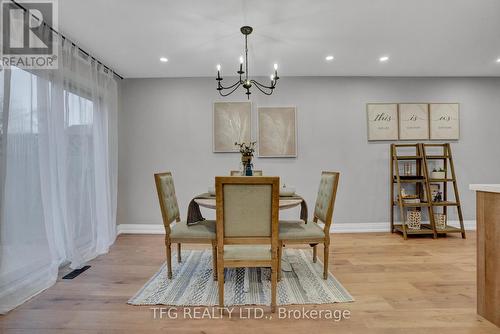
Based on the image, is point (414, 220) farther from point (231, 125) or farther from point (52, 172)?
point (52, 172)

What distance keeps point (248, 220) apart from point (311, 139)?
263cm

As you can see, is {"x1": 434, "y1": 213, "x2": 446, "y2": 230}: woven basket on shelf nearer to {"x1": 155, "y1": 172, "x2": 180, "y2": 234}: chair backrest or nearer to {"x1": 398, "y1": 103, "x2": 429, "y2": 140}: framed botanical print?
{"x1": 398, "y1": 103, "x2": 429, "y2": 140}: framed botanical print

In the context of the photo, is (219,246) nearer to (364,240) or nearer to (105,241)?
(105,241)

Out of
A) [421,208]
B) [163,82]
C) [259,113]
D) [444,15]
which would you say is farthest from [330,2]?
[421,208]

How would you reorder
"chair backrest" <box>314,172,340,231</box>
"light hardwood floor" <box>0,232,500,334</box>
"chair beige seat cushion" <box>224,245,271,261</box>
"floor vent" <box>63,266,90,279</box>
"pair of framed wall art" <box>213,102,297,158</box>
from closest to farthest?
1. "light hardwood floor" <box>0,232,500,334</box>
2. "chair beige seat cushion" <box>224,245,271,261</box>
3. "chair backrest" <box>314,172,340,231</box>
4. "floor vent" <box>63,266,90,279</box>
5. "pair of framed wall art" <box>213,102,297,158</box>

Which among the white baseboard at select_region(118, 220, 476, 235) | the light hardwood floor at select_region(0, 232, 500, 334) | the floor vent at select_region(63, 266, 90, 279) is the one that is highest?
the white baseboard at select_region(118, 220, 476, 235)

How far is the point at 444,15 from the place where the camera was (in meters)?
2.51

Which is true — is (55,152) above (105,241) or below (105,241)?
above

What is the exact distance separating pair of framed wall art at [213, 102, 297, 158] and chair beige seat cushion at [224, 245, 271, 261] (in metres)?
2.30

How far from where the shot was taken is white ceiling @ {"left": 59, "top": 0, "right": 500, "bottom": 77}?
235 cm

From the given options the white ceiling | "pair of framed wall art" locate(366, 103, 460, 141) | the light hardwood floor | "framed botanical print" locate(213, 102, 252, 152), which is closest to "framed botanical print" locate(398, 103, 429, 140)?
"pair of framed wall art" locate(366, 103, 460, 141)

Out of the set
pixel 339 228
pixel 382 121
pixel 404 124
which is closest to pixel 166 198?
pixel 339 228

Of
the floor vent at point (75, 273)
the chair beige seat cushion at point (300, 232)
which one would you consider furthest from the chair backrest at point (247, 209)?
the floor vent at point (75, 273)

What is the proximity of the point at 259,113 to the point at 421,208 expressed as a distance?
9.55ft
